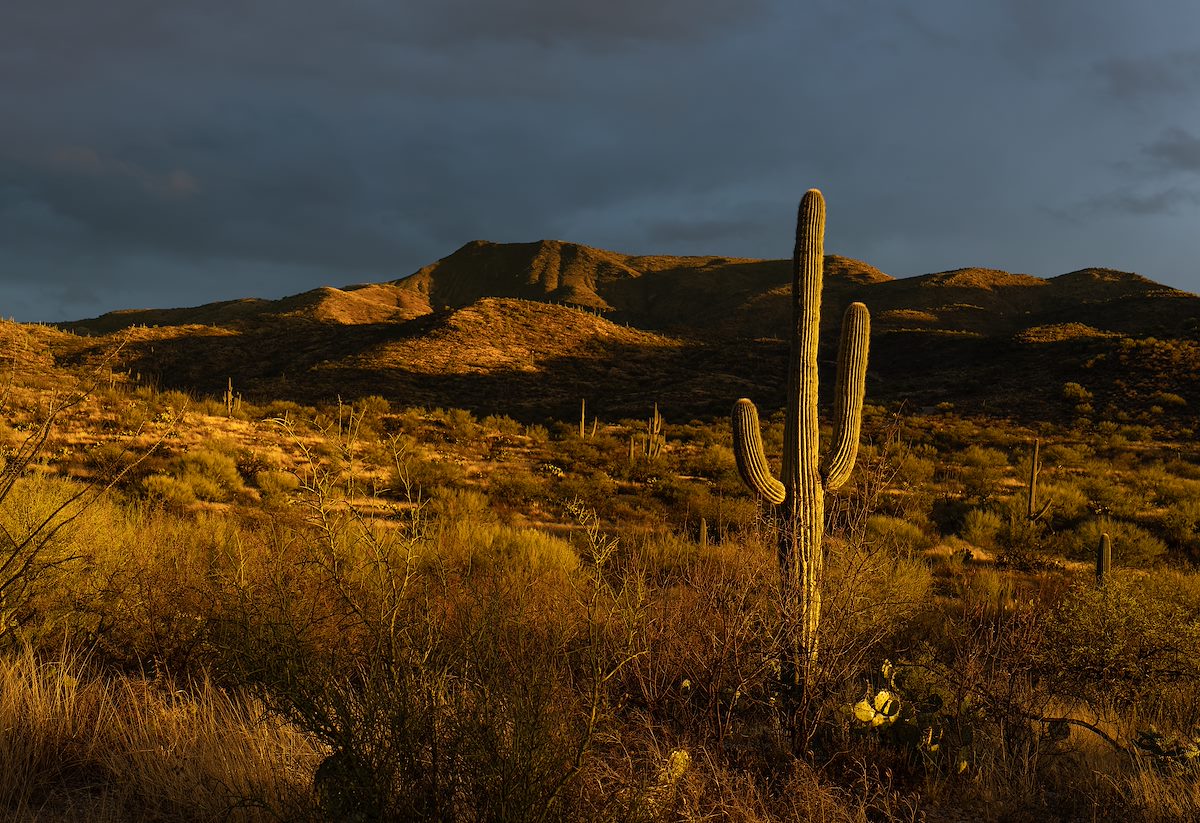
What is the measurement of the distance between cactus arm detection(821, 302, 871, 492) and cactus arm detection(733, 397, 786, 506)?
50cm

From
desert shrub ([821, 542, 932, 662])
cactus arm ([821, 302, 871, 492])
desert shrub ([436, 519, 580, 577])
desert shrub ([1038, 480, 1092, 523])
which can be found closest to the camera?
desert shrub ([821, 542, 932, 662])

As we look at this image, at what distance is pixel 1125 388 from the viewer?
29750mm

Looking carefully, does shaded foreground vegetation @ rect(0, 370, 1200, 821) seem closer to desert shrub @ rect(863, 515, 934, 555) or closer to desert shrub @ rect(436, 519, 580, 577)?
desert shrub @ rect(436, 519, 580, 577)

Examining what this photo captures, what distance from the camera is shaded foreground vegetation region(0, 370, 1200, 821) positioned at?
9.25ft

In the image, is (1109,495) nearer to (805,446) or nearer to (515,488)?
(515,488)

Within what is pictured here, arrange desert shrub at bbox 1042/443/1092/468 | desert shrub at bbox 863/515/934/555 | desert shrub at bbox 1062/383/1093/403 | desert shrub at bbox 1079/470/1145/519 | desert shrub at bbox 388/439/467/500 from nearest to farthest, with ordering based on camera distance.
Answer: desert shrub at bbox 863/515/934/555
desert shrub at bbox 388/439/467/500
desert shrub at bbox 1079/470/1145/519
desert shrub at bbox 1042/443/1092/468
desert shrub at bbox 1062/383/1093/403

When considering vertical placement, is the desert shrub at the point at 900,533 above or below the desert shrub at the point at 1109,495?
below

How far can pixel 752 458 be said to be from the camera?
19.2 ft

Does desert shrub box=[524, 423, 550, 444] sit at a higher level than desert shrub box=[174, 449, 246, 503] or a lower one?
higher

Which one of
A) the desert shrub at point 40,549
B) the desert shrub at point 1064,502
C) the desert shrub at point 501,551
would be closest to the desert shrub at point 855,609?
the desert shrub at point 501,551

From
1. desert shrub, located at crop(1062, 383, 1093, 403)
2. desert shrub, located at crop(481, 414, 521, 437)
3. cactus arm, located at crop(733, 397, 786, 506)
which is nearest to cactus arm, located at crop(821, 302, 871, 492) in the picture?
cactus arm, located at crop(733, 397, 786, 506)

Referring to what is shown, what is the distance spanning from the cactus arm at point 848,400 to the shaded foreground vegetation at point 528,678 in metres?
0.36

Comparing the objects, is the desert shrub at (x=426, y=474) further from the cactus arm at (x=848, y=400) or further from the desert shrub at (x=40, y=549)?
the cactus arm at (x=848, y=400)

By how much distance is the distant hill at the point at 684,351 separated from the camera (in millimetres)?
34031
